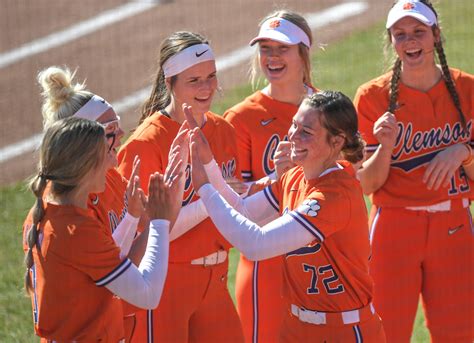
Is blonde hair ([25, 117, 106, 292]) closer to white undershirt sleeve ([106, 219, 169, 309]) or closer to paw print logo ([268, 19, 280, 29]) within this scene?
white undershirt sleeve ([106, 219, 169, 309])

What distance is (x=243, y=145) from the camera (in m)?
5.51

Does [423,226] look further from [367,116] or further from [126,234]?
[126,234]

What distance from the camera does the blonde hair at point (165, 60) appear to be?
510 cm

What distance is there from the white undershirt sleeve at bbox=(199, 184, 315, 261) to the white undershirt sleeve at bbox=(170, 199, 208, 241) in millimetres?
590

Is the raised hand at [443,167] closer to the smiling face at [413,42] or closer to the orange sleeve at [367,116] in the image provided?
the orange sleeve at [367,116]

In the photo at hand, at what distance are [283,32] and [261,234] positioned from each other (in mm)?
1603

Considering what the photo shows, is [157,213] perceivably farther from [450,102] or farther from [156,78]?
[450,102]

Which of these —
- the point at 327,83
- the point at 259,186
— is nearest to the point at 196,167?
the point at 259,186

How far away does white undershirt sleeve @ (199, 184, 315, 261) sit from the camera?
13.9 ft

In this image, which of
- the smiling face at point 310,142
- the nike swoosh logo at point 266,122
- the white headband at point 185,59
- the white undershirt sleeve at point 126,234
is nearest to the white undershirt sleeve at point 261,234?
the smiling face at point 310,142

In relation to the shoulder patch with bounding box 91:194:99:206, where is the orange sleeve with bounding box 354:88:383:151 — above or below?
above

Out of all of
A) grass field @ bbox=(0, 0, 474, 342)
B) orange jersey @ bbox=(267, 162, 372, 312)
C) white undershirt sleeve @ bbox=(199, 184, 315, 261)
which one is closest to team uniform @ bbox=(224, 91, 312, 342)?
orange jersey @ bbox=(267, 162, 372, 312)

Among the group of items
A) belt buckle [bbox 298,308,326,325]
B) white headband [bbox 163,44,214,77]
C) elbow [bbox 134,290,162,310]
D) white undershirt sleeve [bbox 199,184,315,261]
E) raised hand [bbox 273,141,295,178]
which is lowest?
belt buckle [bbox 298,308,326,325]

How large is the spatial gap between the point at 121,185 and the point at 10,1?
11.4 meters
